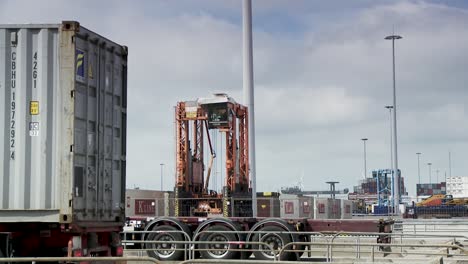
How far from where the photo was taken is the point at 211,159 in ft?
109

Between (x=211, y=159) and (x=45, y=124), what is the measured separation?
20737mm

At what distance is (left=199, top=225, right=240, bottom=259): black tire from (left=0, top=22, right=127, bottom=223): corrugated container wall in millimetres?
9388

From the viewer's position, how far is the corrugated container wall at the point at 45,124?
12.5 m

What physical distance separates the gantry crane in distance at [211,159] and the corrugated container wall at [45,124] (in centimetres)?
1767

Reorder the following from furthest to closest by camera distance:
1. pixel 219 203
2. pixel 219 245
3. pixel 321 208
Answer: pixel 321 208, pixel 219 203, pixel 219 245

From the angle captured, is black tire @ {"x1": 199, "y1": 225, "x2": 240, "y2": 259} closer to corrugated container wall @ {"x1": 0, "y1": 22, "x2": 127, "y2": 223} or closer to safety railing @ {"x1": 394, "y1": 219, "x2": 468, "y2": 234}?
corrugated container wall @ {"x1": 0, "y1": 22, "x2": 127, "y2": 223}

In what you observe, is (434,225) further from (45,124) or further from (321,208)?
(45,124)

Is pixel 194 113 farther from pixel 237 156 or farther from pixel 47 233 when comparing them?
pixel 47 233

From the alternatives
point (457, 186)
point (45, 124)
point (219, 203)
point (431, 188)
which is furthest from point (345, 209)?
point (431, 188)

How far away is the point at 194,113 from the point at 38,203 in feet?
64.4

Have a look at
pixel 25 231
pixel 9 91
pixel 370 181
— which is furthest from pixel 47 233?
pixel 370 181

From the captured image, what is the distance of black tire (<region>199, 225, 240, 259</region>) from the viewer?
Result: 22.1 meters

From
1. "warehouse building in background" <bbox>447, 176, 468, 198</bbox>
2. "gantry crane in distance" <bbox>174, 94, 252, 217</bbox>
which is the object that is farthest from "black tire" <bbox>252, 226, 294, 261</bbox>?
"warehouse building in background" <bbox>447, 176, 468, 198</bbox>

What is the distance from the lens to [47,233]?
41.8 ft
